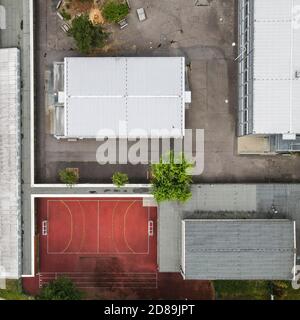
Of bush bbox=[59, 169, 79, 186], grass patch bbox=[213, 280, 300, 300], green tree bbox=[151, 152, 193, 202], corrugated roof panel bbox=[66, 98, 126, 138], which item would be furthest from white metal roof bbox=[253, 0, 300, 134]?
A: bush bbox=[59, 169, 79, 186]

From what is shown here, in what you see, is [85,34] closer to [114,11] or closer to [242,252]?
[114,11]

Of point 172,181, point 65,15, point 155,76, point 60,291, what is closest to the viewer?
point 155,76

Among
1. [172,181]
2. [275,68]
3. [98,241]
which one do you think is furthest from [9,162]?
[275,68]

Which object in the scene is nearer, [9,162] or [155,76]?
[155,76]

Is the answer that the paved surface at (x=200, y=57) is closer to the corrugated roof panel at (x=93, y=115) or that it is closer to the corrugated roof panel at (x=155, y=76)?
the corrugated roof panel at (x=155, y=76)

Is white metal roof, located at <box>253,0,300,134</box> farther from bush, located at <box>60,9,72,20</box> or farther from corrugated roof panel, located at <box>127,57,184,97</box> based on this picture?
bush, located at <box>60,9,72,20</box>
